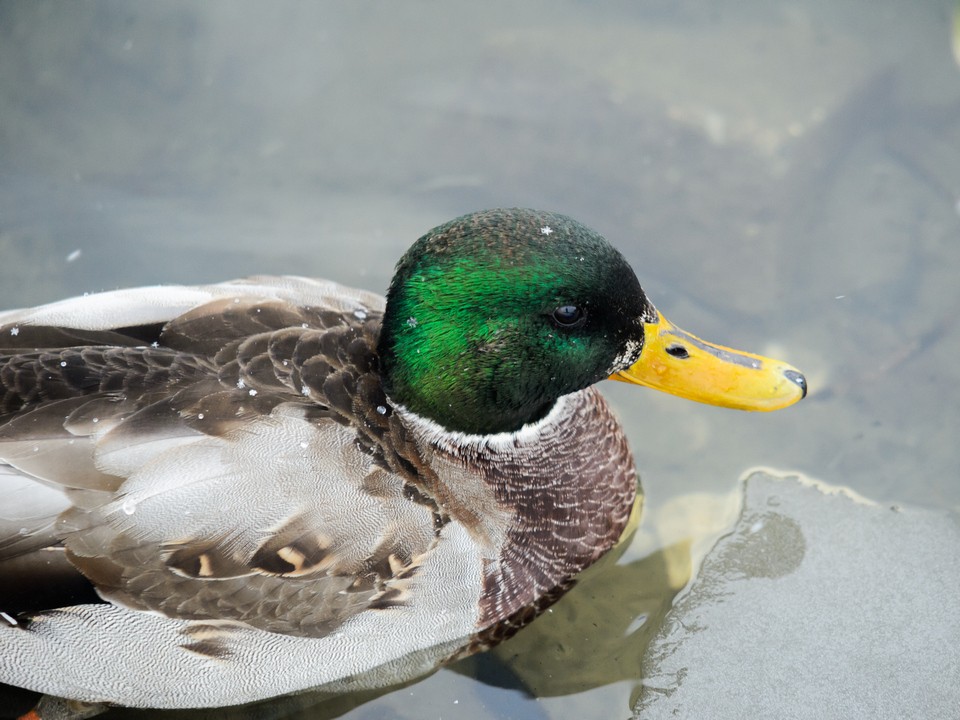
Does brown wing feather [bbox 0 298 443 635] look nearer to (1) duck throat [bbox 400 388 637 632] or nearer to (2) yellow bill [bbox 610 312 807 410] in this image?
(1) duck throat [bbox 400 388 637 632]

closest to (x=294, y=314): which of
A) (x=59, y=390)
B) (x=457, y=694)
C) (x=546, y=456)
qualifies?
(x=59, y=390)

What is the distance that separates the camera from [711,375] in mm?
3820

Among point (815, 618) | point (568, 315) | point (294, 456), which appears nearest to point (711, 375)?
point (568, 315)

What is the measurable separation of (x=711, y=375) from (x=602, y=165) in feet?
6.87

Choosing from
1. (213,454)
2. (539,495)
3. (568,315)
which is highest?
(568,315)

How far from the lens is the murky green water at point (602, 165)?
5020 mm

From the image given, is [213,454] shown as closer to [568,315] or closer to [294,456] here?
[294,456]

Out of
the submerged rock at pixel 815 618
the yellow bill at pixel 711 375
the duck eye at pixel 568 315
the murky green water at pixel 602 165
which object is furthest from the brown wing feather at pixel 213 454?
the murky green water at pixel 602 165

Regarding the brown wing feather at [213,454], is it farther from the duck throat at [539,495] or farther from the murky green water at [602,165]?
the murky green water at [602,165]

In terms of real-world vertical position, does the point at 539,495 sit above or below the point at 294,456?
below

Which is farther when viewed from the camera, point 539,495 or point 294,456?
point 539,495

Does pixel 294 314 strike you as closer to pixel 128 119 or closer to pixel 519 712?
pixel 519 712

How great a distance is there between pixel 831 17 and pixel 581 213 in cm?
189

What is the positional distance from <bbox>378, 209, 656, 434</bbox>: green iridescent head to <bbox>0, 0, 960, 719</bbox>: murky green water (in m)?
1.28
